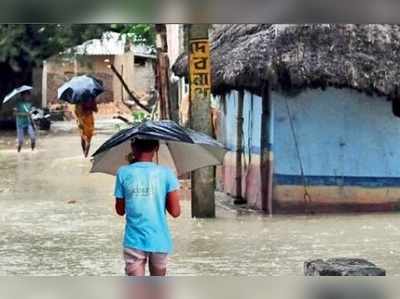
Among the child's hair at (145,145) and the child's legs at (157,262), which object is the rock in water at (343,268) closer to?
the child's legs at (157,262)

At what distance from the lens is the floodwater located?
25.2 feet

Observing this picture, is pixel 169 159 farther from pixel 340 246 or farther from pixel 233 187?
pixel 233 187

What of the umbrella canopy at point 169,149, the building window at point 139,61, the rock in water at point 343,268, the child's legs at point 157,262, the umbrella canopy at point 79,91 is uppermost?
the building window at point 139,61

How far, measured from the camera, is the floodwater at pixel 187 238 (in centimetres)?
767

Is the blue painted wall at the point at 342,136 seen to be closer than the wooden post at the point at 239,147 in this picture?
Yes

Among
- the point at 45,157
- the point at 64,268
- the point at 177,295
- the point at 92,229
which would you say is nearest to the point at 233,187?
the point at 92,229

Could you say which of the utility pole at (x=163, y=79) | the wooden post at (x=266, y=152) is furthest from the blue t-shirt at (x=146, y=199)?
the utility pole at (x=163, y=79)

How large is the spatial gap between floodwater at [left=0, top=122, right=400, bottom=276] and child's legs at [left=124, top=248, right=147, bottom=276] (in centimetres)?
244

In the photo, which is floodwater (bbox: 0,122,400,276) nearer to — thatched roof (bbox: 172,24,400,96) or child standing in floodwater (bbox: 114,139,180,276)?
thatched roof (bbox: 172,24,400,96)

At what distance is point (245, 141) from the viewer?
11.8 meters

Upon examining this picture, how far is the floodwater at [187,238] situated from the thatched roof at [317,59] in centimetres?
155

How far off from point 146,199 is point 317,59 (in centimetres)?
632

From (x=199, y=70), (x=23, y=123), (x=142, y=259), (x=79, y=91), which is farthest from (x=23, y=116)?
(x=142, y=259)

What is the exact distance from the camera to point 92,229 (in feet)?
31.6
